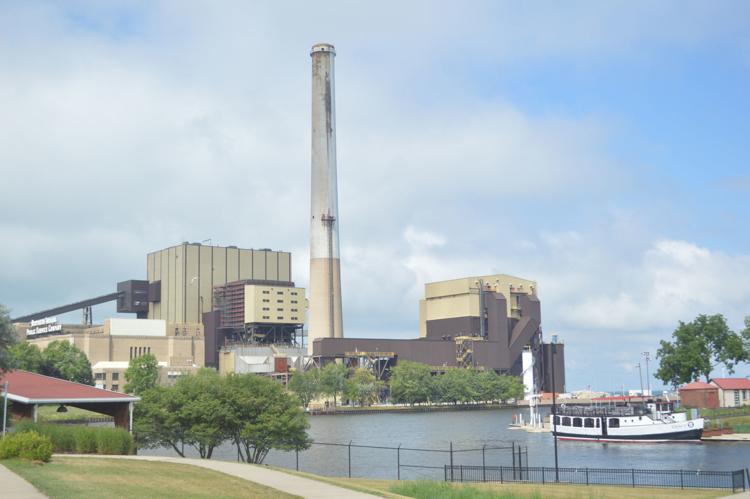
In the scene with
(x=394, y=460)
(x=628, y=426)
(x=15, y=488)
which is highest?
(x=15, y=488)

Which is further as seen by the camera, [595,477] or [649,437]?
[649,437]

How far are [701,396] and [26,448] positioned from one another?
119 m

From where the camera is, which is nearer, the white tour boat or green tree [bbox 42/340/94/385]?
the white tour boat

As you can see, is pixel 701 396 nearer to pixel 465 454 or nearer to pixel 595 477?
pixel 465 454

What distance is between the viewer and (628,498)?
1834 inches

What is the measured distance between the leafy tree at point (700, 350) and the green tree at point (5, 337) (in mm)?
115664

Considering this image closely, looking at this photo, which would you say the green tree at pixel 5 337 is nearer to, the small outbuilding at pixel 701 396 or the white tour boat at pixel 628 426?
the white tour boat at pixel 628 426

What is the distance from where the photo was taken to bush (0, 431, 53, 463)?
120ft

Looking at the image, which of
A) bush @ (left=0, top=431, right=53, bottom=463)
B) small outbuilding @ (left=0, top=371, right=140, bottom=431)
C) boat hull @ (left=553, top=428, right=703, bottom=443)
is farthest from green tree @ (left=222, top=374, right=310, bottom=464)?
boat hull @ (left=553, top=428, right=703, bottom=443)

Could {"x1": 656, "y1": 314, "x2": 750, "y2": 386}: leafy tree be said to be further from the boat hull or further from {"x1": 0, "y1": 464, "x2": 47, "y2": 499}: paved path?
{"x1": 0, "y1": 464, "x2": 47, "y2": 499}: paved path

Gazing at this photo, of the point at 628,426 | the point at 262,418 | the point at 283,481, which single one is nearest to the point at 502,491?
the point at 283,481

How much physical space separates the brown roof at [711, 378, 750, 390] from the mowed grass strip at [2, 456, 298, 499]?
115368 mm

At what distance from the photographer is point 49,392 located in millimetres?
56531

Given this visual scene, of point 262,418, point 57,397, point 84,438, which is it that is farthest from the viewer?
point 262,418
